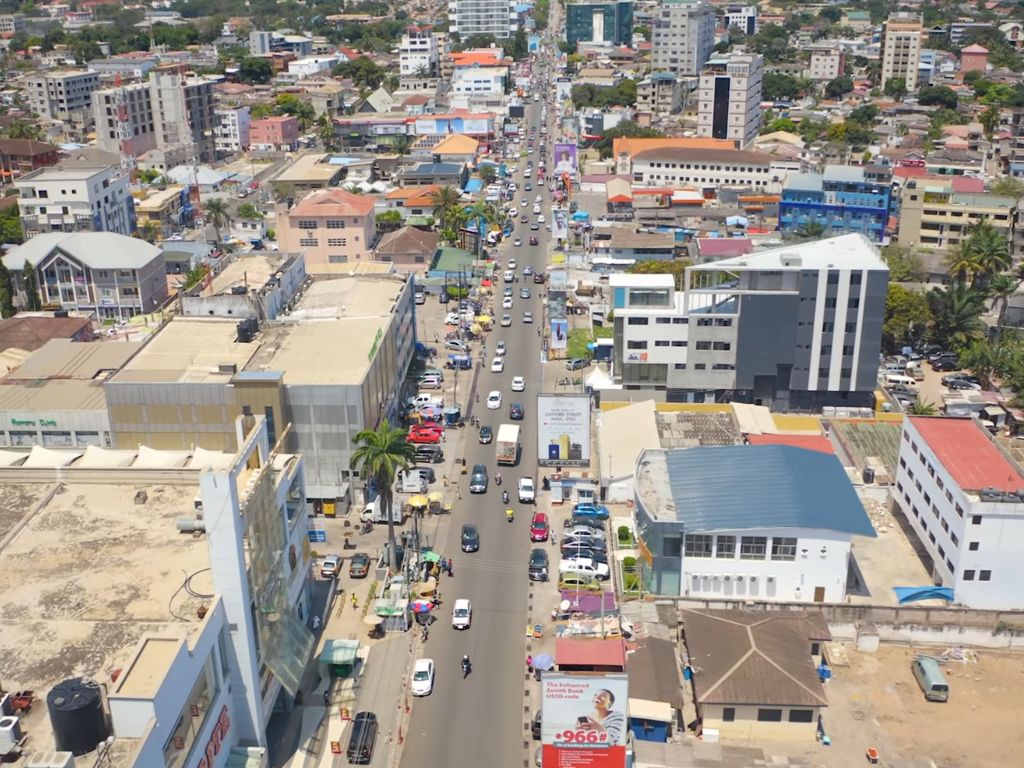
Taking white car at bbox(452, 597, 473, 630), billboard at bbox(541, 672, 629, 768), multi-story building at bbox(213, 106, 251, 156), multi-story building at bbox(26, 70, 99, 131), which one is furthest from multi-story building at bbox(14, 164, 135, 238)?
multi-story building at bbox(26, 70, 99, 131)

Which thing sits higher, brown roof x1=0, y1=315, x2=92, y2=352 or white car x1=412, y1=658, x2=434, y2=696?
brown roof x1=0, y1=315, x2=92, y2=352

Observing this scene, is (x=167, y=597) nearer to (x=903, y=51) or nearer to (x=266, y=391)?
(x=266, y=391)

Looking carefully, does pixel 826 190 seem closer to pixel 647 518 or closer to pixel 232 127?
pixel 647 518

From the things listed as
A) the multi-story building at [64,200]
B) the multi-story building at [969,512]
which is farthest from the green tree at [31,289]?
the multi-story building at [969,512]

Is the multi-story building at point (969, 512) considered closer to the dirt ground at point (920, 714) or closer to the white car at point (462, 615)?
the dirt ground at point (920, 714)

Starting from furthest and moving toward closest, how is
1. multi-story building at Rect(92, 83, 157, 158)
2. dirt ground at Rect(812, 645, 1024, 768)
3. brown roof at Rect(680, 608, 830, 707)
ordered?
multi-story building at Rect(92, 83, 157, 158) → brown roof at Rect(680, 608, 830, 707) → dirt ground at Rect(812, 645, 1024, 768)

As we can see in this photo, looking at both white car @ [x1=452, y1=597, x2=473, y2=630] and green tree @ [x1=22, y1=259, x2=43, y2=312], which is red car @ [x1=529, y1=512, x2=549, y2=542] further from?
green tree @ [x1=22, y1=259, x2=43, y2=312]

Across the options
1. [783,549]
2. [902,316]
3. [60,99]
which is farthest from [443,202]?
[60,99]
